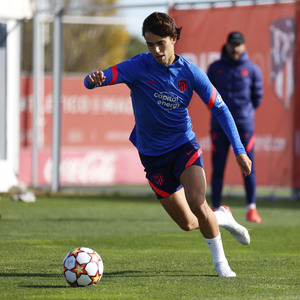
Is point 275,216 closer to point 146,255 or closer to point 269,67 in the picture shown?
point 269,67

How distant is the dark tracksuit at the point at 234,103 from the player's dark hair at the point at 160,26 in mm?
4476

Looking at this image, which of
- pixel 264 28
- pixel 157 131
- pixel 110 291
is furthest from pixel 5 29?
pixel 110 291

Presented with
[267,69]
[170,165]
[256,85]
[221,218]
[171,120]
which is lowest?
[221,218]

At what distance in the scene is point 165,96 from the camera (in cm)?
659

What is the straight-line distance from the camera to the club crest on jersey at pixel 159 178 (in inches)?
269

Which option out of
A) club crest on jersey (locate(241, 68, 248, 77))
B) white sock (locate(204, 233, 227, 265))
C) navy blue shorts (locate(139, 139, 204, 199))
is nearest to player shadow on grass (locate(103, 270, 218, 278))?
white sock (locate(204, 233, 227, 265))

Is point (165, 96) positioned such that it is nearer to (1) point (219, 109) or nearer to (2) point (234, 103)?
(1) point (219, 109)

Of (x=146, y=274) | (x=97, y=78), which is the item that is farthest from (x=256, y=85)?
(x=97, y=78)

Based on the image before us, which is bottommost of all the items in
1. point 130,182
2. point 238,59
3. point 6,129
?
point 130,182

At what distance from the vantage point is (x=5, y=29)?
54.0 ft

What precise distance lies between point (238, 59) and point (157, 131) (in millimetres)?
4617

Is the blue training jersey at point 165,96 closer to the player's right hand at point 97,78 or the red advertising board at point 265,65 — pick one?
the player's right hand at point 97,78

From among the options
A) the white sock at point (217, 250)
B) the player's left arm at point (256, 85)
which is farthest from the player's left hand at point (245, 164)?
the player's left arm at point (256, 85)

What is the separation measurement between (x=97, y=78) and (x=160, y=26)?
0.65m
